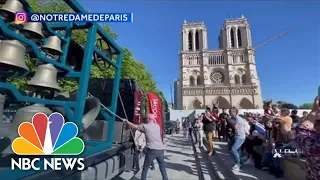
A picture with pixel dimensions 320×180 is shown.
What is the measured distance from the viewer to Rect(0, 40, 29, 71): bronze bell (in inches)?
80.3

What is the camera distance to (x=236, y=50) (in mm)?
84000

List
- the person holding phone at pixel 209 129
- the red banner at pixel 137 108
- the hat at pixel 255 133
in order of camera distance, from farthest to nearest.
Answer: the person holding phone at pixel 209 129
the hat at pixel 255 133
the red banner at pixel 137 108

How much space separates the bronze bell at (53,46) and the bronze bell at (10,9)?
0.48 m

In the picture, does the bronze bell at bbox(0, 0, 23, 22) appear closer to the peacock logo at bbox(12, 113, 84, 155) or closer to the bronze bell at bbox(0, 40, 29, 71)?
the bronze bell at bbox(0, 40, 29, 71)

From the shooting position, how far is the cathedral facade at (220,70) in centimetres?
8106

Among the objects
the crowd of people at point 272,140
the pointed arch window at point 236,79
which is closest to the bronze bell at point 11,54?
the crowd of people at point 272,140

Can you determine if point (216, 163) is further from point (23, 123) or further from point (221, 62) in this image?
point (221, 62)

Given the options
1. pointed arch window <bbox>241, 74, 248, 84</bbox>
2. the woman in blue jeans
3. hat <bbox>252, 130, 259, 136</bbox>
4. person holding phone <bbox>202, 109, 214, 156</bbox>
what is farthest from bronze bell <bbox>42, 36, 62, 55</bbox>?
pointed arch window <bbox>241, 74, 248, 84</bbox>

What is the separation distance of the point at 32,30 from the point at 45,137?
3.91ft

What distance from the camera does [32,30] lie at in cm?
241

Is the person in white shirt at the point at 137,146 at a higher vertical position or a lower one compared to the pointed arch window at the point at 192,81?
lower

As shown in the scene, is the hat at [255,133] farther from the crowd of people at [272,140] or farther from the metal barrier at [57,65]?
the metal barrier at [57,65]

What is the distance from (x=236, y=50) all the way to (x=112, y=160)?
87.5 meters

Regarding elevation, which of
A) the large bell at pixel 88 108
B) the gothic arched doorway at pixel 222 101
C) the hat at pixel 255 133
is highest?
the gothic arched doorway at pixel 222 101
